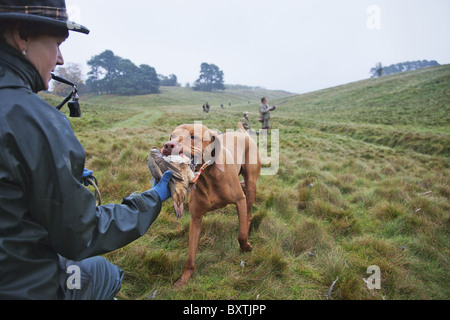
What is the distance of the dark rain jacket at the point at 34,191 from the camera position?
3.60 feet

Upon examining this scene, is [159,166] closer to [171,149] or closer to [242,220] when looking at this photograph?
[171,149]

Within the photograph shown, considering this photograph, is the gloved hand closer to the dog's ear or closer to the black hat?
the dog's ear

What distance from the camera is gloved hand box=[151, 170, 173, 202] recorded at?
1869mm

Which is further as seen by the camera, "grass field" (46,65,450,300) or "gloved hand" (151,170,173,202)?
"grass field" (46,65,450,300)

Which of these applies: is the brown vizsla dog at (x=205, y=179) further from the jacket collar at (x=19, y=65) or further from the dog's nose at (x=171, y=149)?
the jacket collar at (x=19, y=65)

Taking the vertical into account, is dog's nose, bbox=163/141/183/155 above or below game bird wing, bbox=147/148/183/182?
above

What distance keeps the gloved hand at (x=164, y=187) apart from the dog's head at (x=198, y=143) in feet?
1.36

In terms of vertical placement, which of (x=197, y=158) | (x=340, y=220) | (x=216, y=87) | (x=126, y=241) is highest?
(x=216, y=87)

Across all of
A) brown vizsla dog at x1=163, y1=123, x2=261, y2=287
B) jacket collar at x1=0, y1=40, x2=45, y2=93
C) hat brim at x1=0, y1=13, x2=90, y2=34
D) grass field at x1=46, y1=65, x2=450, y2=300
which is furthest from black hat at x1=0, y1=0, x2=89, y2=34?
grass field at x1=46, y1=65, x2=450, y2=300
